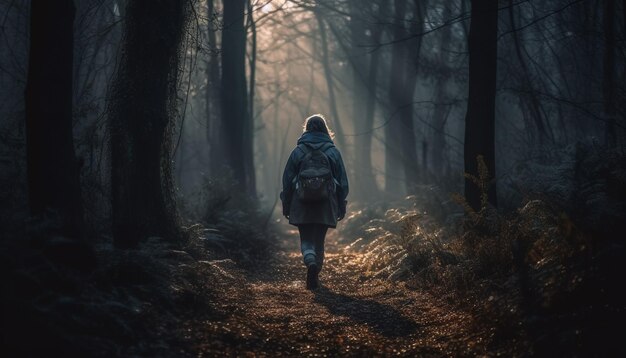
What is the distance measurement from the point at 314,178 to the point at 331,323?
2.50m

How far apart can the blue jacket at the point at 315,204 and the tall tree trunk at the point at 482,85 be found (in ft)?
6.82

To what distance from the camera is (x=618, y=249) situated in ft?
14.5

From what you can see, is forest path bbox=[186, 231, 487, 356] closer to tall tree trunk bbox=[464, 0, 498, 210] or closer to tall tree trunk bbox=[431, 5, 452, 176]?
tall tree trunk bbox=[464, 0, 498, 210]

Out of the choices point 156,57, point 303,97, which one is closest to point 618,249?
point 156,57

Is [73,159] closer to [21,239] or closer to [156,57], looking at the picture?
[21,239]

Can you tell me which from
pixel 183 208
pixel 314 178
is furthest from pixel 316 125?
pixel 183 208

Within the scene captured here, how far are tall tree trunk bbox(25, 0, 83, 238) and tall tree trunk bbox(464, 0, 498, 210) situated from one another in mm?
5694

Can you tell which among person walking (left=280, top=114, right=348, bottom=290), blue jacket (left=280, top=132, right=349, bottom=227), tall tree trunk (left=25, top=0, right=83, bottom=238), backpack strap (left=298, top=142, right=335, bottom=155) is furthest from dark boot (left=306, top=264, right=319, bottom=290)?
tall tree trunk (left=25, top=0, right=83, bottom=238)

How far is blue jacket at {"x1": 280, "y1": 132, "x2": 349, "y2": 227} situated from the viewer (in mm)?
8000

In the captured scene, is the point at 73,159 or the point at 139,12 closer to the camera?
the point at 73,159

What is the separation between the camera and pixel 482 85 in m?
8.63

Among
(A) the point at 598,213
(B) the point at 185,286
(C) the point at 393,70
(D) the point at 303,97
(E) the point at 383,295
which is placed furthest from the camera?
(D) the point at 303,97

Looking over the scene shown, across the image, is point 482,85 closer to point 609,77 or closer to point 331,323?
point 609,77

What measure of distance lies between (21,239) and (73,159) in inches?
47.7
